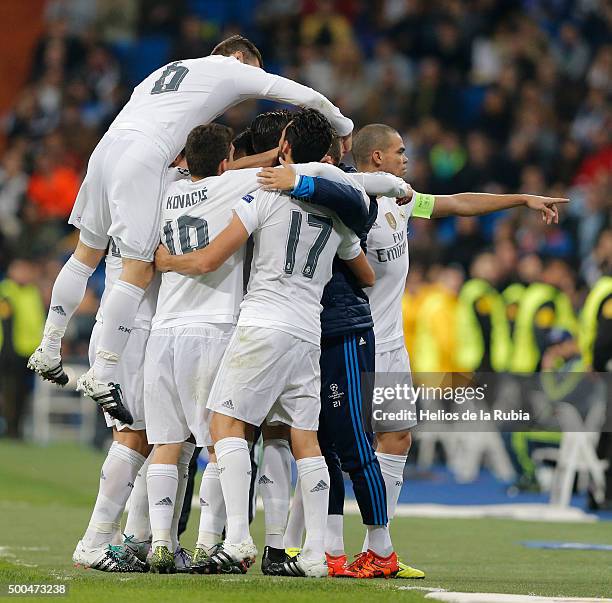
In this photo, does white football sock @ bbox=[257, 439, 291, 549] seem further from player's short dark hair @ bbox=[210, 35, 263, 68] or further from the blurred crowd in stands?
the blurred crowd in stands

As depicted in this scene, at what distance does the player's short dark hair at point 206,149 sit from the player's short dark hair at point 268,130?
0.40m

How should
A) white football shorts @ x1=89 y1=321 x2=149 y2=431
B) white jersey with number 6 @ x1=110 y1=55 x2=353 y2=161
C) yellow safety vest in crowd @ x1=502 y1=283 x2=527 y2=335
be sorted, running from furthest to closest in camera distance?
yellow safety vest in crowd @ x1=502 y1=283 x2=527 y2=335
white jersey with number 6 @ x1=110 y1=55 x2=353 y2=161
white football shorts @ x1=89 y1=321 x2=149 y2=431

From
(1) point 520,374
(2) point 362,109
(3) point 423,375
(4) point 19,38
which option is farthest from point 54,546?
(4) point 19,38

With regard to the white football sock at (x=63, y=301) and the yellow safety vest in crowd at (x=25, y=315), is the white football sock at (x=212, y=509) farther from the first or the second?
the yellow safety vest in crowd at (x=25, y=315)

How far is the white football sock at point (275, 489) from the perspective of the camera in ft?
22.0

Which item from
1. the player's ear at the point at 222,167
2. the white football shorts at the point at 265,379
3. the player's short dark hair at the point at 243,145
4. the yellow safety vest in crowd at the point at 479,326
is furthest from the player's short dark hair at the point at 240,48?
the yellow safety vest in crowd at the point at 479,326

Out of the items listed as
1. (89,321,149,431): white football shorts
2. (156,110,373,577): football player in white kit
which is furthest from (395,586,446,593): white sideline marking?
(89,321,149,431): white football shorts

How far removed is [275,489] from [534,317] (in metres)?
9.04

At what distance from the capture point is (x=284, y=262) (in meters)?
6.56

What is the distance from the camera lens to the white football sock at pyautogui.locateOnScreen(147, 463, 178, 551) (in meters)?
6.64

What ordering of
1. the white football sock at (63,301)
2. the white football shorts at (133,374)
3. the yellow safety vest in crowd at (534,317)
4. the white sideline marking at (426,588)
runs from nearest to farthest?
the white sideline marking at (426,588), the white football shorts at (133,374), the white football sock at (63,301), the yellow safety vest in crowd at (534,317)

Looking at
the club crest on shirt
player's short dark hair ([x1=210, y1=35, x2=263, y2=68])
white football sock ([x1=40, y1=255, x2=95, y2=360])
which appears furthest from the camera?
player's short dark hair ([x1=210, y1=35, x2=263, y2=68])

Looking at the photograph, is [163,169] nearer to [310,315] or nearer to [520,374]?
[310,315]

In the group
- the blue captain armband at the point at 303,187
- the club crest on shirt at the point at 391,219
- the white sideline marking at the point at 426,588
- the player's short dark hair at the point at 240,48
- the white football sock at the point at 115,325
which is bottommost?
the white sideline marking at the point at 426,588
